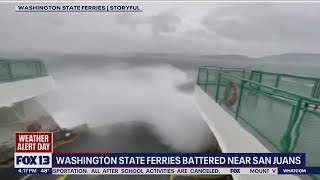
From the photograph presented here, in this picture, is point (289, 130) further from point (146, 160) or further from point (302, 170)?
point (146, 160)

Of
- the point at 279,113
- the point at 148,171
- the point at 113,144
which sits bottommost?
the point at 113,144

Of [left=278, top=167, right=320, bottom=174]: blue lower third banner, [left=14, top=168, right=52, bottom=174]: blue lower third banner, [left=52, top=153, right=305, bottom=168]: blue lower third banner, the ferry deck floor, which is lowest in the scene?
the ferry deck floor

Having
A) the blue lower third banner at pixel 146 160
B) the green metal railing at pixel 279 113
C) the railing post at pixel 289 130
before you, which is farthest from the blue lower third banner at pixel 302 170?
the blue lower third banner at pixel 146 160

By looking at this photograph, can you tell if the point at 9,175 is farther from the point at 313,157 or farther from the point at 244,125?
the point at 313,157

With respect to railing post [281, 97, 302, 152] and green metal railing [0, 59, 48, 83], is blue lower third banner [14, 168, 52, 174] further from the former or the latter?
railing post [281, 97, 302, 152]

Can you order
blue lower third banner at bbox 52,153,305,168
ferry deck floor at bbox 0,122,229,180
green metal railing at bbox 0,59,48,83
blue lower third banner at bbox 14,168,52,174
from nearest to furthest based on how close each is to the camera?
blue lower third banner at bbox 52,153,305,168
blue lower third banner at bbox 14,168,52,174
ferry deck floor at bbox 0,122,229,180
green metal railing at bbox 0,59,48,83

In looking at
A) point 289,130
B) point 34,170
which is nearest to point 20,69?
point 34,170

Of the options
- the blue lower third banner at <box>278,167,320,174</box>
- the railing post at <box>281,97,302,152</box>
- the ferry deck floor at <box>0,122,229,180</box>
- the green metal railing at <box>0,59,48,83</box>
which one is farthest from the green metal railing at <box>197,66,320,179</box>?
the green metal railing at <box>0,59,48,83</box>
